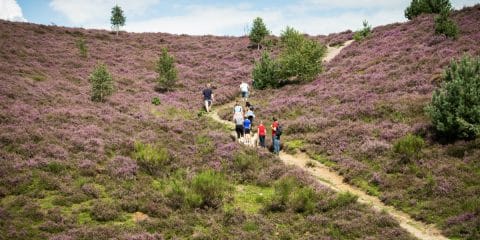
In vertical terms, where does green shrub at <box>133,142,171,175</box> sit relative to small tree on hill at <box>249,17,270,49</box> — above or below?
below

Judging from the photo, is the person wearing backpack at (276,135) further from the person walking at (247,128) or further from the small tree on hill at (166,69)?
the small tree on hill at (166,69)

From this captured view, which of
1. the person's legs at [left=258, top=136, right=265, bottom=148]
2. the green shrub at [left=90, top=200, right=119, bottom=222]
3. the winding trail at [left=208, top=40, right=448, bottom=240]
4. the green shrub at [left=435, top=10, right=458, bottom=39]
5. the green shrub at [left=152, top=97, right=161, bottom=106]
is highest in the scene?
the green shrub at [left=435, top=10, right=458, bottom=39]

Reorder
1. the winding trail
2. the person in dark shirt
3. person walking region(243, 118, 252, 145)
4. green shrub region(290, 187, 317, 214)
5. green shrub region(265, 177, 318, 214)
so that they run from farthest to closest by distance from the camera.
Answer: the person in dark shirt, person walking region(243, 118, 252, 145), green shrub region(265, 177, 318, 214), green shrub region(290, 187, 317, 214), the winding trail

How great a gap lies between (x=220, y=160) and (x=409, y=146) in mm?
10215

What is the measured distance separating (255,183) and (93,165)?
317 inches

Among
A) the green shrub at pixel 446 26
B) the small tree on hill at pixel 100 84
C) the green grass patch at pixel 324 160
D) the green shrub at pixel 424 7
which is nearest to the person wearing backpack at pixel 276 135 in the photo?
the green grass patch at pixel 324 160

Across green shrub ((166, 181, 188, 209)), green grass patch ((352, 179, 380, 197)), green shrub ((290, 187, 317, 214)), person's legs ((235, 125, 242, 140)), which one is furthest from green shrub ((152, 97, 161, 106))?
green shrub ((290, 187, 317, 214))

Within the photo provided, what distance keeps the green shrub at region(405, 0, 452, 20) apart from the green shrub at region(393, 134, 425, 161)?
3890 centimetres

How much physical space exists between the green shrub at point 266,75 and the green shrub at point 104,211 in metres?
28.8

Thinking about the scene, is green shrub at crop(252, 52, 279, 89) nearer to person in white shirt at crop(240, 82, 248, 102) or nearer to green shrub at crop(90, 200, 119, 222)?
person in white shirt at crop(240, 82, 248, 102)

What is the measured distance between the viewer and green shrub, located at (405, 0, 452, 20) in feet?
174

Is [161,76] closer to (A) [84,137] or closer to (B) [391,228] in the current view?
(A) [84,137]

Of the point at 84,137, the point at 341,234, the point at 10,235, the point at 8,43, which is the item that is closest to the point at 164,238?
the point at 10,235

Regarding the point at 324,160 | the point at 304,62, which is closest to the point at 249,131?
the point at 324,160
